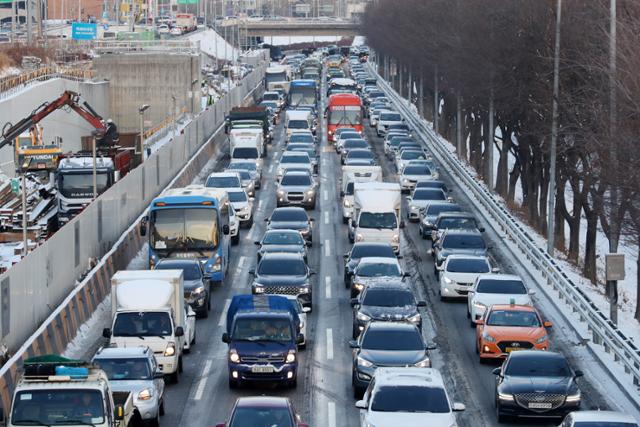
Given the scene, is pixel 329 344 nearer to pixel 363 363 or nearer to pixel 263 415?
pixel 363 363

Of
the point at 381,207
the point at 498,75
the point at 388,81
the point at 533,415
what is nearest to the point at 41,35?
the point at 388,81

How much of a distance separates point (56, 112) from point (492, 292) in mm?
57827

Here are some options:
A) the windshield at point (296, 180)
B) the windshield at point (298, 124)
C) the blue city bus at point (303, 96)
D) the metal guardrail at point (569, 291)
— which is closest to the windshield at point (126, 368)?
the metal guardrail at point (569, 291)

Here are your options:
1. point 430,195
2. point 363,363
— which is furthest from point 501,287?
point 430,195

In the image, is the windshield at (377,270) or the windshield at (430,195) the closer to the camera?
the windshield at (377,270)

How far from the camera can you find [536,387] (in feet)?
81.0

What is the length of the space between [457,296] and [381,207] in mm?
8221

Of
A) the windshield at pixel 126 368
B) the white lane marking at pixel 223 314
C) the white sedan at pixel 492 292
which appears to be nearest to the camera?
the windshield at pixel 126 368

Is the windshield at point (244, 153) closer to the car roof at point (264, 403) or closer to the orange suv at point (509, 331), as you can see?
the orange suv at point (509, 331)

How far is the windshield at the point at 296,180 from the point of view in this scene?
182 ft

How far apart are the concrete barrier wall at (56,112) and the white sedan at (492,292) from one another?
41457 millimetres

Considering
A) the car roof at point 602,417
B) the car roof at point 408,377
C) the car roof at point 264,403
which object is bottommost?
the car roof at point 408,377

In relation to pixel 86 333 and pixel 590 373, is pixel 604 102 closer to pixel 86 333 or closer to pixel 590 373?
pixel 590 373

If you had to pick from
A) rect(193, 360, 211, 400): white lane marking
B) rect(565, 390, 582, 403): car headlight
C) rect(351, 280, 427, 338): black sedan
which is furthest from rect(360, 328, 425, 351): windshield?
rect(351, 280, 427, 338): black sedan
